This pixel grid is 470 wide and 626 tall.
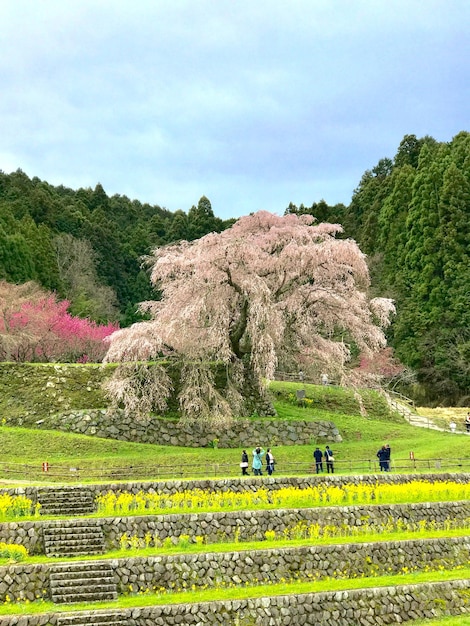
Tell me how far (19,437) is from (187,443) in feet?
21.3

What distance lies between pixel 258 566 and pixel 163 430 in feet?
45.5

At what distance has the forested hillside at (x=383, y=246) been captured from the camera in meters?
52.6

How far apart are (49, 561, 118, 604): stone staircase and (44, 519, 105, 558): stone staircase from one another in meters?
1.11

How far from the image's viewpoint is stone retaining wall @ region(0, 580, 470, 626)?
15.5 metres

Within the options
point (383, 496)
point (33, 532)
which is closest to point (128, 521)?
point (33, 532)

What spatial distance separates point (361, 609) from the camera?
1681 cm

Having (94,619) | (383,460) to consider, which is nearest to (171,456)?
(383,460)

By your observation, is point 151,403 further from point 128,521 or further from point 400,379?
point 400,379

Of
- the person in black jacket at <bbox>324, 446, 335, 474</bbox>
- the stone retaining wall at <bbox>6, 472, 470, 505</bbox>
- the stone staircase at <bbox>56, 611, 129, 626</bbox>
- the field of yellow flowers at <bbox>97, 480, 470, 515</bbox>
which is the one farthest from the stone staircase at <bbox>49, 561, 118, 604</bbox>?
the person in black jacket at <bbox>324, 446, 335, 474</bbox>

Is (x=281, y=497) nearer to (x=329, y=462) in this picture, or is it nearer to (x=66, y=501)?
(x=329, y=462)

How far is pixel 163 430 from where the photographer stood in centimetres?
3161

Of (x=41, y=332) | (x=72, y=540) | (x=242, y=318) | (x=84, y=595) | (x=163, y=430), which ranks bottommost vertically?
(x=84, y=595)

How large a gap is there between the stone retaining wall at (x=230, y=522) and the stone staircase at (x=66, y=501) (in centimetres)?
129

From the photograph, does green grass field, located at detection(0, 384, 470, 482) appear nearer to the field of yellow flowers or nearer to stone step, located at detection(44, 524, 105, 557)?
the field of yellow flowers
